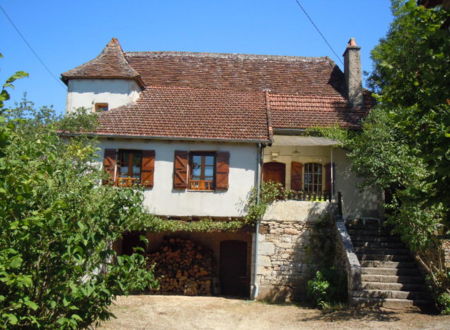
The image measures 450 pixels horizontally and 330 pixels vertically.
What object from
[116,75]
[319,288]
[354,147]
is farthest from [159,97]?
[319,288]

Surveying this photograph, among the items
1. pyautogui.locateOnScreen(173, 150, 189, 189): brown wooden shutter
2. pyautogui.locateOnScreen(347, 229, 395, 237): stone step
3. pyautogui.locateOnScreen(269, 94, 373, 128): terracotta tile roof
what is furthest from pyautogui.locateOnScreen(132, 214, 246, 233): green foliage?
pyautogui.locateOnScreen(269, 94, 373, 128): terracotta tile roof

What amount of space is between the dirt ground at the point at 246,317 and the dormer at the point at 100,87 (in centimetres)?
744

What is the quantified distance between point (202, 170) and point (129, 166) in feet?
8.22

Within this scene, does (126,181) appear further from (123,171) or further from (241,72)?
(241,72)

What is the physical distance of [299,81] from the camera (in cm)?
2011

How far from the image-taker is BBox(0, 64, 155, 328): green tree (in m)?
4.39

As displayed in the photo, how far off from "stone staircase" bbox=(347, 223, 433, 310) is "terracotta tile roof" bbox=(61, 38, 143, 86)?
32.5ft

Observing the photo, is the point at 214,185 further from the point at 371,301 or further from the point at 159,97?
the point at 371,301

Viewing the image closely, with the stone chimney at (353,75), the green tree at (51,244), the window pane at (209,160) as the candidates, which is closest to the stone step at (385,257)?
the window pane at (209,160)

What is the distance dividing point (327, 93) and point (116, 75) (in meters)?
8.67

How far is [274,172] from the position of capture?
1792cm

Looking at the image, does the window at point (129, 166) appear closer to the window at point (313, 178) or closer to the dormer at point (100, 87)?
the dormer at point (100, 87)

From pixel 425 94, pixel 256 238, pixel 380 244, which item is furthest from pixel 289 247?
pixel 425 94

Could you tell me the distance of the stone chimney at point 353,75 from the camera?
18.6 m
